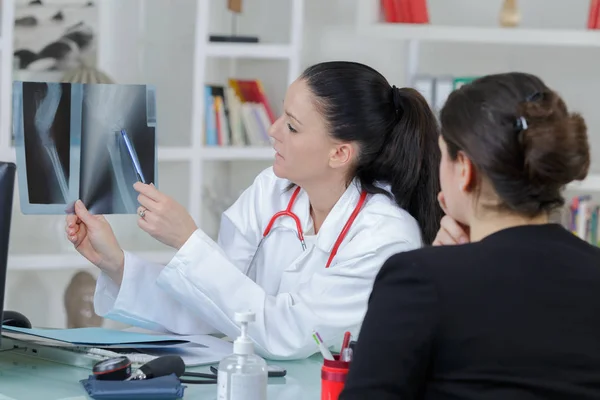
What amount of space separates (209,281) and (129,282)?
221 millimetres

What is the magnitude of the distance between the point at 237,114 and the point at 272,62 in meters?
0.27

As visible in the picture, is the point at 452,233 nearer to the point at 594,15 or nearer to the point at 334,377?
the point at 334,377

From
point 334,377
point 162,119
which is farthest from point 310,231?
point 162,119

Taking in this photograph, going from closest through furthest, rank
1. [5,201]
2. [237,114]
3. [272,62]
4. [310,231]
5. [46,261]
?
[5,201], [310,231], [46,261], [237,114], [272,62]

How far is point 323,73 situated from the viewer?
1984mm

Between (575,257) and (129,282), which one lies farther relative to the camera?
(129,282)

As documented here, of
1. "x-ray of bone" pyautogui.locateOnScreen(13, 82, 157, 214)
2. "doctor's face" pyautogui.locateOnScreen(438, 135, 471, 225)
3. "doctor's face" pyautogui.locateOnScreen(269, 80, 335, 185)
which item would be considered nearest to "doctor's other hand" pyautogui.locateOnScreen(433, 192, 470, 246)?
"doctor's face" pyautogui.locateOnScreen(438, 135, 471, 225)

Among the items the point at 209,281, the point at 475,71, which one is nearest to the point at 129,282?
the point at 209,281

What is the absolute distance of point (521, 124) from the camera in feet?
3.95

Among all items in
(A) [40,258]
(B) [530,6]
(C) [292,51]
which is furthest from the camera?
(B) [530,6]

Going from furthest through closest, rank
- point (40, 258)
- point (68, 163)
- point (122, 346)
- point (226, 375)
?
point (40, 258) → point (68, 163) → point (122, 346) → point (226, 375)

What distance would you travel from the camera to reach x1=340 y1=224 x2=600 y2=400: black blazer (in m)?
1.15

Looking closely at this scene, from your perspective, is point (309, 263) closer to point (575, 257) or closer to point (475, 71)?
point (575, 257)

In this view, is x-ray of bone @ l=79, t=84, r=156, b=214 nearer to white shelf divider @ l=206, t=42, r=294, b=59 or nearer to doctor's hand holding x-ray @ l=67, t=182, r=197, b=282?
doctor's hand holding x-ray @ l=67, t=182, r=197, b=282
